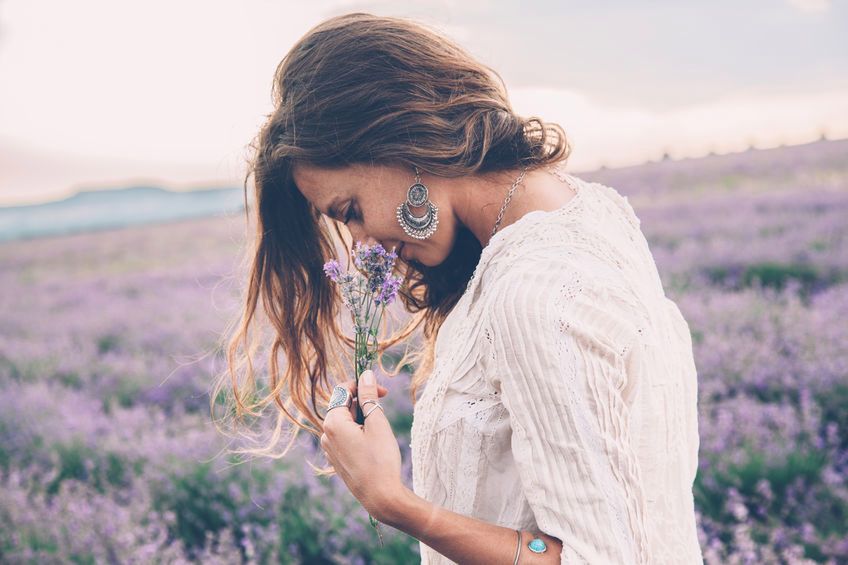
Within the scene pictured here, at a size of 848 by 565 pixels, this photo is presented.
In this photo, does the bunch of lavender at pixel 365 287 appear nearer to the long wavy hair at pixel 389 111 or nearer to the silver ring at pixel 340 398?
the silver ring at pixel 340 398

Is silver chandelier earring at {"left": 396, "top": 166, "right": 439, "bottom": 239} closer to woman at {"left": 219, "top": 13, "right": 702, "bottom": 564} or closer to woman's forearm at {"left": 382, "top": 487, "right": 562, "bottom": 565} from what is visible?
woman at {"left": 219, "top": 13, "right": 702, "bottom": 564}

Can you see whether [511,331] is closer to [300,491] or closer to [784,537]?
[784,537]

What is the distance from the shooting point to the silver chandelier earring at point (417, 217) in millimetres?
1574

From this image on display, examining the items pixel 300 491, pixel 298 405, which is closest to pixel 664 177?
pixel 300 491

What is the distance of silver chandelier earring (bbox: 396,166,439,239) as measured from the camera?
1574mm

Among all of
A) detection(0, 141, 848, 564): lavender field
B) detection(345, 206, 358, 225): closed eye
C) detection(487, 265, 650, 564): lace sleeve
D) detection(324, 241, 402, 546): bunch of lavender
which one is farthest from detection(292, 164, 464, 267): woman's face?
detection(0, 141, 848, 564): lavender field

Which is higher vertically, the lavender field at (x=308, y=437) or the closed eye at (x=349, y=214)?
the closed eye at (x=349, y=214)

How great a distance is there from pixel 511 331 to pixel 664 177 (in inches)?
578

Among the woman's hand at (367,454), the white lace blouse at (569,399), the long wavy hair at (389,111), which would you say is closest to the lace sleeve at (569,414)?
the white lace blouse at (569,399)

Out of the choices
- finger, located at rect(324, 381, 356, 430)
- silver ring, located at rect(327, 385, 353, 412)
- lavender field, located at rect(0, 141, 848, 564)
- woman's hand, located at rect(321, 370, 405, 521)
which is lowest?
lavender field, located at rect(0, 141, 848, 564)

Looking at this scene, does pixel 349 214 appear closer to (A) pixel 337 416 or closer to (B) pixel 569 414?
(A) pixel 337 416

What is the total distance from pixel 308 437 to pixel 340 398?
2.77 m

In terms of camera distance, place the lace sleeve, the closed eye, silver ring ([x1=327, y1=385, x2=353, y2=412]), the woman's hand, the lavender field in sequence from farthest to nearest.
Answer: the lavender field
the closed eye
silver ring ([x1=327, y1=385, x2=353, y2=412])
the woman's hand
the lace sleeve

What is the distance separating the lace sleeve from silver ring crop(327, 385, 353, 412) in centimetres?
37
